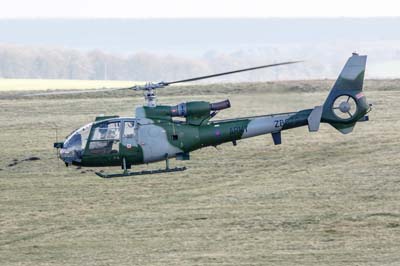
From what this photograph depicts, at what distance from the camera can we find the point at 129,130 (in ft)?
84.2

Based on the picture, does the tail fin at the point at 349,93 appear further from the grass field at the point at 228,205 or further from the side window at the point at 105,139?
the side window at the point at 105,139

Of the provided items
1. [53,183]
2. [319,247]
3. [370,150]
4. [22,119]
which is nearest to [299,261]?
[319,247]

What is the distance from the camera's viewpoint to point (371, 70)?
260 feet

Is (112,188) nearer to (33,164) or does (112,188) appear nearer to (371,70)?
(33,164)

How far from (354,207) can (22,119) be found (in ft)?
77.3

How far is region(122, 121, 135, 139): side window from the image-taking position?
84.1ft

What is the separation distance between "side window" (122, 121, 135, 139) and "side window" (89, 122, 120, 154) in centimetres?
17

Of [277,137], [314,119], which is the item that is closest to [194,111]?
[277,137]

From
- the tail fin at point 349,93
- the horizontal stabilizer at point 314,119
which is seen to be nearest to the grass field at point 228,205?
the tail fin at point 349,93

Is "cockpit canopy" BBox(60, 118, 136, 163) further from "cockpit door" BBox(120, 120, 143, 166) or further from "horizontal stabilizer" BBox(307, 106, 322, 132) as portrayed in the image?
"horizontal stabilizer" BBox(307, 106, 322, 132)

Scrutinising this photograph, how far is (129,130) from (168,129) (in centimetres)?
96

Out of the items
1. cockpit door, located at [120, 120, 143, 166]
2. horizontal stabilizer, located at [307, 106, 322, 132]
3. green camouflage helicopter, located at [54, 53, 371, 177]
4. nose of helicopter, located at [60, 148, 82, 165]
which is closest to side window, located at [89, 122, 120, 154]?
green camouflage helicopter, located at [54, 53, 371, 177]

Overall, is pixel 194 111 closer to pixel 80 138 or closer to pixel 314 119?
pixel 80 138

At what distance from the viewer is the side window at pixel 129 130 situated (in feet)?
84.1
